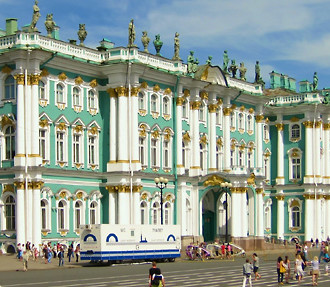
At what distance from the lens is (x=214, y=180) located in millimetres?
78250

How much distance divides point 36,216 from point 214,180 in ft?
66.3

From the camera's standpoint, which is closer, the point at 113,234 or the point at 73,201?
the point at 113,234

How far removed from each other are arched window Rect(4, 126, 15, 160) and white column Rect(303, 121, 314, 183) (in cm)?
3953

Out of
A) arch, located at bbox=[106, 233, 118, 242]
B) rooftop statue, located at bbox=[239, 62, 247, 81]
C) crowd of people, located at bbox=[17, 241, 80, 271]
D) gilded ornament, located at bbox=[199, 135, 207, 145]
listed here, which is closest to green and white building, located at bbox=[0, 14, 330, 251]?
gilded ornament, located at bbox=[199, 135, 207, 145]

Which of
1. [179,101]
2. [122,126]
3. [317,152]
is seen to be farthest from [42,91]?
[317,152]

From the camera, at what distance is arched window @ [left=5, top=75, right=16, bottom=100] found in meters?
64.8

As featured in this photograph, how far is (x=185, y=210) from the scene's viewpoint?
251 feet

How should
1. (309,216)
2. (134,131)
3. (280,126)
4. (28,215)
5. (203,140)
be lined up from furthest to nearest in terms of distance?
(280,126)
(309,216)
(203,140)
(134,131)
(28,215)

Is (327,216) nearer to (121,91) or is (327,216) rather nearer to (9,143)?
(121,91)

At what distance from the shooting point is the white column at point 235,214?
258 feet

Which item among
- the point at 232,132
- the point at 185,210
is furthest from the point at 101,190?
the point at 232,132

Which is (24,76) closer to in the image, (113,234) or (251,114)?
(113,234)

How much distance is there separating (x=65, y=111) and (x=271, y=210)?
119 ft

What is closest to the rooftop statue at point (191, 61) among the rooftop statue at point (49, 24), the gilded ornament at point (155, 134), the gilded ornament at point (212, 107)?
the gilded ornament at point (212, 107)
